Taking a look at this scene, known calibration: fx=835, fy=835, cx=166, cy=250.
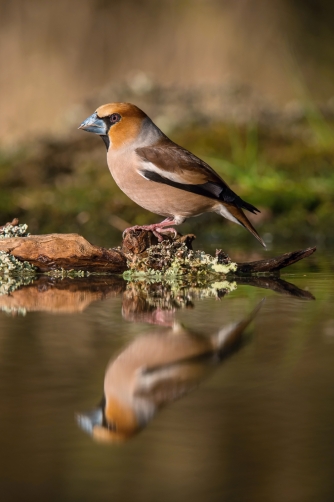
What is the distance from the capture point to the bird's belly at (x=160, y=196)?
5219 mm

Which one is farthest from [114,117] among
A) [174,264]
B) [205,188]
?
[174,264]

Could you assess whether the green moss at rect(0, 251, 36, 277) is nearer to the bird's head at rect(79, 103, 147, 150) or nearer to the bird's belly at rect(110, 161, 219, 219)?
the bird's belly at rect(110, 161, 219, 219)

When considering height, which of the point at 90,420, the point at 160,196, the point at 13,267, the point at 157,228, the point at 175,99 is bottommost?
the point at 90,420

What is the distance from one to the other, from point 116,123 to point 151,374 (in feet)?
11.0

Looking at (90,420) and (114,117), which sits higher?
(114,117)

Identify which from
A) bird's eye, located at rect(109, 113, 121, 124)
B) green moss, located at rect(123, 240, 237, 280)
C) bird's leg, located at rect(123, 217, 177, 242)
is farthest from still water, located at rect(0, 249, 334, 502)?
bird's eye, located at rect(109, 113, 121, 124)

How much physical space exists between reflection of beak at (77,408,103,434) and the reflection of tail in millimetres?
770

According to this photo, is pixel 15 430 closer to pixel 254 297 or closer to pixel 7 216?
pixel 254 297

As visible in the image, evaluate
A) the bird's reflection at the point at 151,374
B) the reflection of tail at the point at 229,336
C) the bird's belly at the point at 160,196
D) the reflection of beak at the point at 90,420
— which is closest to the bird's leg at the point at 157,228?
the bird's belly at the point at 160,196

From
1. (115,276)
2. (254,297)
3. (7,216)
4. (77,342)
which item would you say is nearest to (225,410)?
(77,342)

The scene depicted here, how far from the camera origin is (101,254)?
4.96 metres

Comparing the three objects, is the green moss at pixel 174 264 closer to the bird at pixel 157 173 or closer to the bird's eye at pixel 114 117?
the bird at pixel 157 173

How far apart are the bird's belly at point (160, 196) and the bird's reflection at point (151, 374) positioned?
2.11 meters

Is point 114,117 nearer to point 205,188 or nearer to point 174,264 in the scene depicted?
point 205,188
